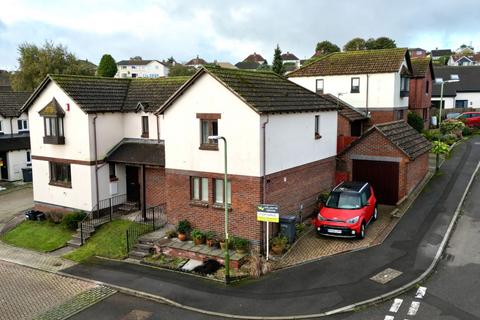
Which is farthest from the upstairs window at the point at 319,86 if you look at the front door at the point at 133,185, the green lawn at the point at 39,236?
the green lawn at the point at 39,236

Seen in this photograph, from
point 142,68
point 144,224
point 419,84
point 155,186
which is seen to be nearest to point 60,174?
point 155,186

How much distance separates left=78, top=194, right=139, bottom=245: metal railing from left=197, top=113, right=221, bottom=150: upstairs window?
25.2 ft

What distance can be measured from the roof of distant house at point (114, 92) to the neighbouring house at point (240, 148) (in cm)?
555

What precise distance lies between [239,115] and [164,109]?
159 inches

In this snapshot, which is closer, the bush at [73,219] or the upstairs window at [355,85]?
the bush at [73,219]

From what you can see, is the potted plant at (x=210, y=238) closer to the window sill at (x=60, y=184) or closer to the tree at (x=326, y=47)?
the window sill at (x=60, y=184)

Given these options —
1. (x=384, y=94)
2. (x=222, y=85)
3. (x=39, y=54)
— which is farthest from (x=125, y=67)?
(x=222, y=85)

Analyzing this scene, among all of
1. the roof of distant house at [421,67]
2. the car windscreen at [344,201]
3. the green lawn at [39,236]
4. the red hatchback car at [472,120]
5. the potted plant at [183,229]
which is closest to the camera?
the car windscreen at [344,201]

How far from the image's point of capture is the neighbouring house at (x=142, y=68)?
438 feet

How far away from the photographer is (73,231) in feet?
76.8

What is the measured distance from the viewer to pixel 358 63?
112 ft

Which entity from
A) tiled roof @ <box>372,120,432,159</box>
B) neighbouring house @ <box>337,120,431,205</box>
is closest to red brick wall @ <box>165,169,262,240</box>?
neighbouring house @ <box>337,120,431,205</box>

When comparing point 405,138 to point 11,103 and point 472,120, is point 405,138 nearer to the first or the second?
point 472,120

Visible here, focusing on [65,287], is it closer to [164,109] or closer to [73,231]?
[73,231]
